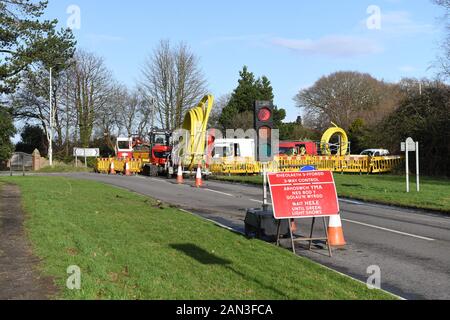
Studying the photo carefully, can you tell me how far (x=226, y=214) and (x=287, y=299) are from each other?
30.0 ft

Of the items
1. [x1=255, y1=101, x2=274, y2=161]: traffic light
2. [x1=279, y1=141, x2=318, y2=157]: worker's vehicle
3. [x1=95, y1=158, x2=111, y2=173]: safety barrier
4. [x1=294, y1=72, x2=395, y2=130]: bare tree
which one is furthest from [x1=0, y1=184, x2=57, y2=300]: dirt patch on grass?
[x1=294, y1=72, x2=395, y2=130]: bare tree

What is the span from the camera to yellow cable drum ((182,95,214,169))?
98.8 feet

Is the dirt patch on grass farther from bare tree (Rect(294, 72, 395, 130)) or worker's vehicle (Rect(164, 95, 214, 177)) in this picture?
bare tree (Rect(294, 72, 395, 130))

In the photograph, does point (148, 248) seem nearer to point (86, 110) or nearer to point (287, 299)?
point (287, 299)

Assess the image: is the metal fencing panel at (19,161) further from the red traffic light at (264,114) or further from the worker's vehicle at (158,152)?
the red traffic light at (264,114)

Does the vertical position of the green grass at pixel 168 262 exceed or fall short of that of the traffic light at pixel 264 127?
it falls short

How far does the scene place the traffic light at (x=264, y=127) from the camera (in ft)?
36.2

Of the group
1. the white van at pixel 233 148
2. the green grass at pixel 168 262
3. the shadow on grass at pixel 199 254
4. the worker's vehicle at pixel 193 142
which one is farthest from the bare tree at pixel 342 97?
the shadow on grass at pixel 199 254

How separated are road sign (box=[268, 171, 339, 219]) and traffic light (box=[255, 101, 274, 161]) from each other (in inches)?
36.9

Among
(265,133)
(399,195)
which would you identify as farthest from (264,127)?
(399,195)

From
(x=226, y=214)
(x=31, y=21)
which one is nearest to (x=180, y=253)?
(x=226, y=214)

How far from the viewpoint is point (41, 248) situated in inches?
339

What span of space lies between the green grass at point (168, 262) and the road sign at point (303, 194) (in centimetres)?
81

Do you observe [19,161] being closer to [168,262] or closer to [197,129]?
[197,129]
